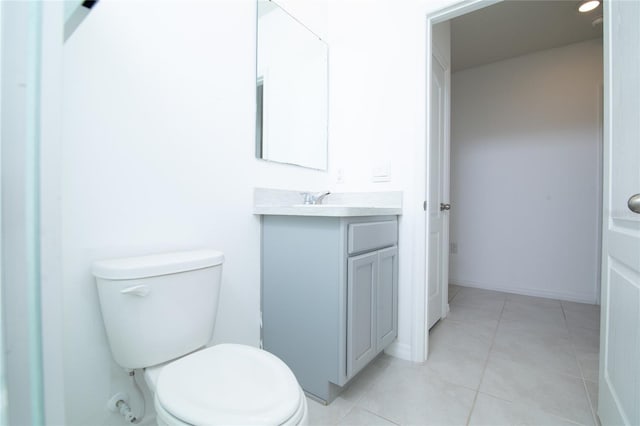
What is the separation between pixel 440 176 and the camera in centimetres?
221

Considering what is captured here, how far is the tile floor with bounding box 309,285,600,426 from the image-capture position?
1.18 metres

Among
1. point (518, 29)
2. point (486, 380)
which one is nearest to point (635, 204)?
point (486, 380)

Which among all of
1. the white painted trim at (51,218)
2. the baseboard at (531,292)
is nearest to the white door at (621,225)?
the white painted trim at (51,218)

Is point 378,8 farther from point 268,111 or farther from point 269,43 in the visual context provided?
point 268,111

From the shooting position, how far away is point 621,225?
36.7 inches

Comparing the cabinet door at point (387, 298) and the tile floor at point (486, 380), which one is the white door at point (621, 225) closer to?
the tile floor at point (486, 380)

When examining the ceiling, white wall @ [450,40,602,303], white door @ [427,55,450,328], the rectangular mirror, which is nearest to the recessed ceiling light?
the ceiling

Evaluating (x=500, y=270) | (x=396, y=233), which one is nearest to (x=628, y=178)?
(x=396, y=233)

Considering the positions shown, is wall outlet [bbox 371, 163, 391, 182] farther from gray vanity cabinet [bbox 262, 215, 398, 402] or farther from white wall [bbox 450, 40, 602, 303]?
white wall [bbox 450, 40, 602, 303]

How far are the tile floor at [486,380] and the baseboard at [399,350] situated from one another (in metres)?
0.03

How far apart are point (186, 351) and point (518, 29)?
3.36m

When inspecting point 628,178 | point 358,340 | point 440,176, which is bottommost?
point 358,340

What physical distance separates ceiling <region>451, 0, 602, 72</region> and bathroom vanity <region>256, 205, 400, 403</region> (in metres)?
2.04

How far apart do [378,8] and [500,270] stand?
9.09ft
